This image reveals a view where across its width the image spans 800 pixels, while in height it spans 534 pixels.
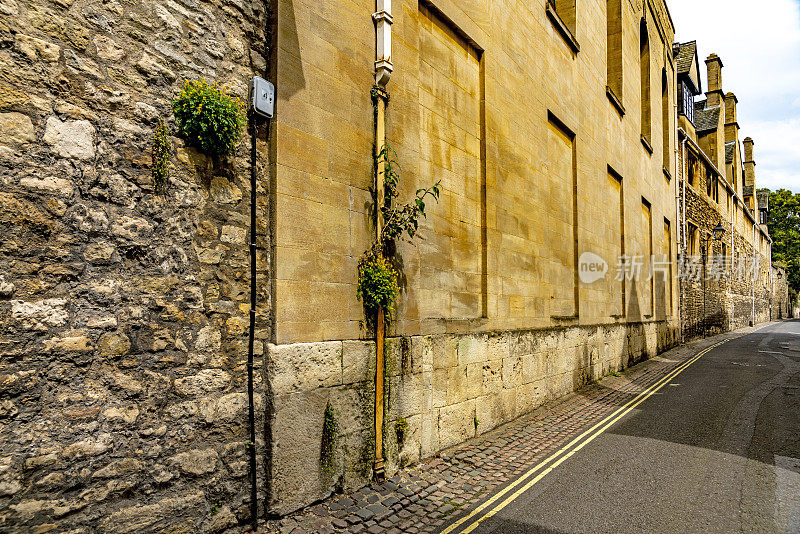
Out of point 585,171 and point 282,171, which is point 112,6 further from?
point 585,171

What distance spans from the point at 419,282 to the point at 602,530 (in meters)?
3.43

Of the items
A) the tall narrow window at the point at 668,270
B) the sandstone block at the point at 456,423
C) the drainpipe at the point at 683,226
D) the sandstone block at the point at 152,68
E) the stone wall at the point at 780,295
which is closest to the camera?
A: the sandstone block at the point at 152,68

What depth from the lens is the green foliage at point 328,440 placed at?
4906 mm

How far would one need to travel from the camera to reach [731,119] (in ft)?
141

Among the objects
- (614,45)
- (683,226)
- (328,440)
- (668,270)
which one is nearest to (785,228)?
(683,226)

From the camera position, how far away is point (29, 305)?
10.4 ft

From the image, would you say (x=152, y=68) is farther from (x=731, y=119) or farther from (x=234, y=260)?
(x=731, y=119)

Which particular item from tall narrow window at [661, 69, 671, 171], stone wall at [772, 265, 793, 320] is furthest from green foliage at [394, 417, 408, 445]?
Result: stone wall at [772, 265, 793, 320]

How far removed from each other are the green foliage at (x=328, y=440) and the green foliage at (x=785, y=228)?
7159cm

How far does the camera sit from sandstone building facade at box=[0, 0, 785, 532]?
3.23m

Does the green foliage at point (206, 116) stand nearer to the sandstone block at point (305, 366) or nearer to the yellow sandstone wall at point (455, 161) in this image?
the yellow sandstone wall at point (455, 161)

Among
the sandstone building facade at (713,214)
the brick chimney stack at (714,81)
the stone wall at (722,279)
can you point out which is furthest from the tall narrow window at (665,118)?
the brick chimney stack at (714,81)

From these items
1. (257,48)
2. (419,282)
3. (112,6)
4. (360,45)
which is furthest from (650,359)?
(112,6)

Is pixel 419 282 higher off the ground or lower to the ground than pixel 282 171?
lower
